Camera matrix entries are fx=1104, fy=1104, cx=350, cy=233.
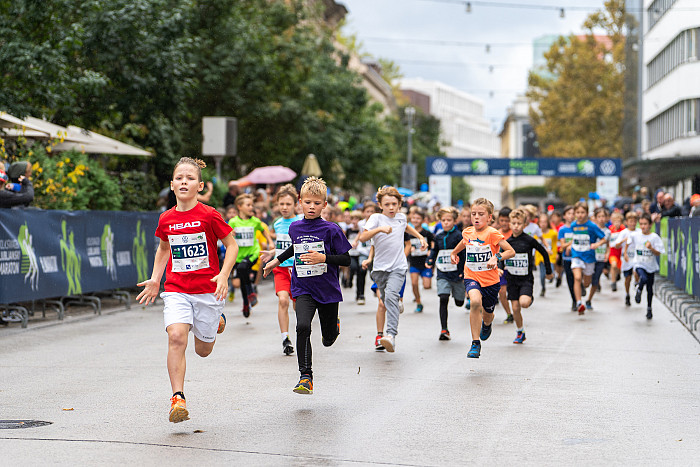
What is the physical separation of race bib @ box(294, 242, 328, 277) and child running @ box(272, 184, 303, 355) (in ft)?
8.09

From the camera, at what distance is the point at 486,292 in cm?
1116

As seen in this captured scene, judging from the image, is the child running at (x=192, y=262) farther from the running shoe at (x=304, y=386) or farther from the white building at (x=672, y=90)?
the white building at (x=672, y=90)

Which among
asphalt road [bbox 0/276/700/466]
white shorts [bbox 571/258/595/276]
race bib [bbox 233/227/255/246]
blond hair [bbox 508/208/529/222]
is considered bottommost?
asphalt road [bbox 0/276/700/466]

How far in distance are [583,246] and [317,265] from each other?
31.6 feet

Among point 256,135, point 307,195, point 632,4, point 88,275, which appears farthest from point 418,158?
point 307,195

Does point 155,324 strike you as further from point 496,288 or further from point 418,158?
point 418,158

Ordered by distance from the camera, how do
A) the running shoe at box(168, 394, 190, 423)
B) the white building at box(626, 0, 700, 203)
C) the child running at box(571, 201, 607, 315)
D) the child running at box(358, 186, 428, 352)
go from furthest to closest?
the white building at box(626, 0, 700, 203), the child running at box(571, 201, 607, 315), the child running at box(358, 186, 428, 352), the running shoe at box(168, 394, 190, 423)

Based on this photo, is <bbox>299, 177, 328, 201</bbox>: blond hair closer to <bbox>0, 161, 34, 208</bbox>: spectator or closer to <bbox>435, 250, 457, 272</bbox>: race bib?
<bbox>435, 250, 457, 272</bbox>: race bib

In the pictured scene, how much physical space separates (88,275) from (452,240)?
5.31m

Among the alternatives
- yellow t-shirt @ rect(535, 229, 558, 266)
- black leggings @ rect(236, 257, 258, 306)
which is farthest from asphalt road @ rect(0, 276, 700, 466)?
yellow t-shirt @ rect(535, 229, 558, 266)

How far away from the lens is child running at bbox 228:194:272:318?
49.9 feet

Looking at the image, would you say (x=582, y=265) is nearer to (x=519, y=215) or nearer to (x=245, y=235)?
(x=519, y=215)

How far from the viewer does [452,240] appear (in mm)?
14633

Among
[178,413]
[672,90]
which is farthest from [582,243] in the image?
[672,90]
